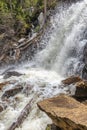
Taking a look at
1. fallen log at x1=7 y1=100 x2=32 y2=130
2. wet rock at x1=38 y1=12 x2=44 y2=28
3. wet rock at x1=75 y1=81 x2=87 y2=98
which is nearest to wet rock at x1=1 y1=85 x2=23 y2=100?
fallen log at x1=7 y1=100 x2=32 y2=130

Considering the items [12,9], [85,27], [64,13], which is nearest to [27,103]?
[85,27]

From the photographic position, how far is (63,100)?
24.1 feet

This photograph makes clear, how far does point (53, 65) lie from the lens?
47.4 feet

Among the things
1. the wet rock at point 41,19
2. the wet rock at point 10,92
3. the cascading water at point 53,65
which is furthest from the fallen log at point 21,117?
the wet rock at point 41,19

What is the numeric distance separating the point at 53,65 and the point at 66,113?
809cm

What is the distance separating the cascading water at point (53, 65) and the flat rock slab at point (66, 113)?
141 cm

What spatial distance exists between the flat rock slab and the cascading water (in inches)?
55.3

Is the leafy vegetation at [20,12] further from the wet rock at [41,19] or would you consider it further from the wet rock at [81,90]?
the wet rock at [81,90]

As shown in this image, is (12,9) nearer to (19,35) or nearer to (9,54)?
(19,35)

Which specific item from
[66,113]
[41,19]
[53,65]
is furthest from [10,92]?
[41,19]

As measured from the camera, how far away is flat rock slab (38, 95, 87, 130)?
6.07 metres

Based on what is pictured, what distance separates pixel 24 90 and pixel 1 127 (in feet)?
8.12

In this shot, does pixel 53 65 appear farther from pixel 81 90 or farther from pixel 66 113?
pixel 66 113

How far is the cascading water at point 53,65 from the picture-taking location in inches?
360
